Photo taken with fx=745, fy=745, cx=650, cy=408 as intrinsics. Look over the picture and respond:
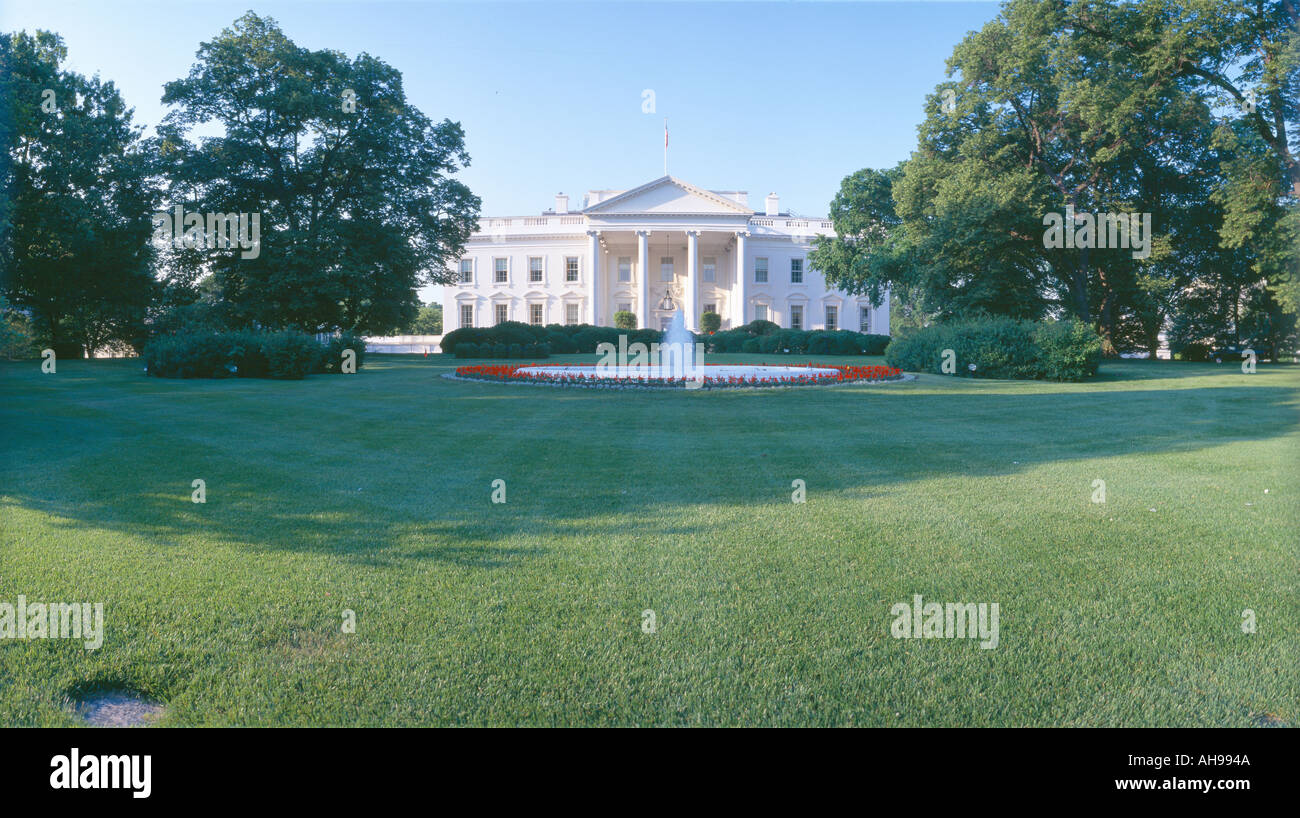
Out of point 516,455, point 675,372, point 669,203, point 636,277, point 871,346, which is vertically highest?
point 669,203

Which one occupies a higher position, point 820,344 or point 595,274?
point 595,274

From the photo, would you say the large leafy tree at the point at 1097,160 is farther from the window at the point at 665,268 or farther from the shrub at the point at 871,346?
the window at the point at 665,268

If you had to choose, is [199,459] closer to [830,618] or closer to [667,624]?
[667,624]

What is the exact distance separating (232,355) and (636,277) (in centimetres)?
4725

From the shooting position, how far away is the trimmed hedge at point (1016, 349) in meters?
20.8

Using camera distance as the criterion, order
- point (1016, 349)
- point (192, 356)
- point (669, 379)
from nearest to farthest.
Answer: point (669, 379) → point (192, 356) → point (1016, 349)

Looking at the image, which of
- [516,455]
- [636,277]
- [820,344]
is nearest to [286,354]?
[516,455]

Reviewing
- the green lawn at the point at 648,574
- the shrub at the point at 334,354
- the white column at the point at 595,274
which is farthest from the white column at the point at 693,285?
the green lawn at the point at 648,574

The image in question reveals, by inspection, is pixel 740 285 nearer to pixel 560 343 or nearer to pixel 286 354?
pixel 560 343

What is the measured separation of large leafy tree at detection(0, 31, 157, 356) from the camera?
2541cm

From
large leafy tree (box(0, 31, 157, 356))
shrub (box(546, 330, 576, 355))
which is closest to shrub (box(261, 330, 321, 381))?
large leafy tree (box(0, 31, 157, 356))

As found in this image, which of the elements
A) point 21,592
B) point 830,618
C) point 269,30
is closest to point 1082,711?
point 830,618

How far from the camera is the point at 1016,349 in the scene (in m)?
21.9

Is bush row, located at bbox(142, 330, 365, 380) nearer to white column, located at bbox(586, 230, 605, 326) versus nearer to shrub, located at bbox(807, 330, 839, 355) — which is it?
shrub, located at bbox(807, 330, 839, 355)
